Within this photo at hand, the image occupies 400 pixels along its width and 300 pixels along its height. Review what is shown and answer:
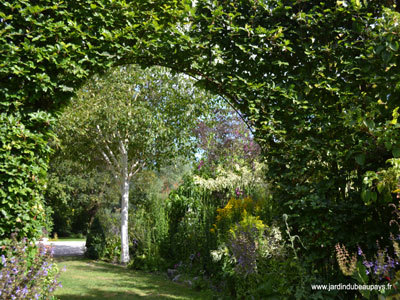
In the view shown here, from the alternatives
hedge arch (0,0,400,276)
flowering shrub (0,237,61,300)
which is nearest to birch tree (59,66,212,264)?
hedge arch (0,0,400,276)

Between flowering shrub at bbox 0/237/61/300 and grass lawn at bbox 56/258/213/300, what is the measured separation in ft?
6.15

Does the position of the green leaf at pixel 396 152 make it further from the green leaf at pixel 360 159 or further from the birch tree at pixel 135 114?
the birch tree at pixel 135 114

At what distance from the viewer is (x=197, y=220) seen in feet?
24.3

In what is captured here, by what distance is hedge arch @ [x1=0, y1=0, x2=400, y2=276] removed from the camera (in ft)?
10.9

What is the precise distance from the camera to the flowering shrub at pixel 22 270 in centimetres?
317

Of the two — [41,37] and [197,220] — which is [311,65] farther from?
[197,220]

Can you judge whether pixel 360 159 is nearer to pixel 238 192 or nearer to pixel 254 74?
pixel 254 74

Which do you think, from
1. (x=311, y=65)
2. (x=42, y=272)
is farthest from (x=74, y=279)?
(x=311, y=65)

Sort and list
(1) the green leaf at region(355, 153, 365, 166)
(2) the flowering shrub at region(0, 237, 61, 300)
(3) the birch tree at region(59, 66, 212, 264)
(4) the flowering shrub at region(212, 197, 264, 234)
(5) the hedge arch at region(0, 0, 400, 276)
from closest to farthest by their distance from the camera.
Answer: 1. (1) the green leaf at region(355, 153, 365, 166)
2. (2) the flowering shrub at region(0, 237, 61, 300)
3. (5) the hedge arch at region(0, 0, 400, 276)
4. (4) the flowering shrub at region(212, 197, 264, 234)
5. (3) the birch tree at region(59, 66, 212, 264)

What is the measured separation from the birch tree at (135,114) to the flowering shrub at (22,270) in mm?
4516

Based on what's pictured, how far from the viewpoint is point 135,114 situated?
324 inches

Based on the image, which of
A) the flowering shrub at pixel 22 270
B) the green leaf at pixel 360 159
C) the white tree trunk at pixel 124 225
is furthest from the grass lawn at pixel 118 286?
the green leaf at pixel 360 159

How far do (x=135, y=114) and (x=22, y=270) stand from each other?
532 cm

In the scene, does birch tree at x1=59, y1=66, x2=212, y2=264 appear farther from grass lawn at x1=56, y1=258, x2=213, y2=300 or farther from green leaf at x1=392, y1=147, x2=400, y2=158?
green leaf at x1=392, y1=147, x2=400, y2=158
